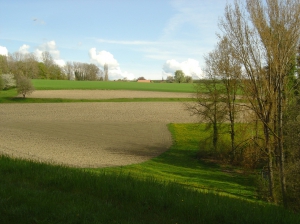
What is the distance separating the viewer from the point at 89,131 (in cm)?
4262

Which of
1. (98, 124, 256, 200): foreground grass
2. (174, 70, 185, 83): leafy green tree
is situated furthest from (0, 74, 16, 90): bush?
(174, 70, 185, 83): leafy green tree

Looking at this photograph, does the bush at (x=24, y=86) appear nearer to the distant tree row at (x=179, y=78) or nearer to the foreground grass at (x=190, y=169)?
the foreground grass at (x=190, y=169)

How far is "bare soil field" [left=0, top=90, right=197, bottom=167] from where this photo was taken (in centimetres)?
2816

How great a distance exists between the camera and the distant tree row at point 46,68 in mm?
111887

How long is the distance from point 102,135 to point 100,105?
900 inches

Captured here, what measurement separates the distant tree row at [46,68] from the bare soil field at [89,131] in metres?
55.6

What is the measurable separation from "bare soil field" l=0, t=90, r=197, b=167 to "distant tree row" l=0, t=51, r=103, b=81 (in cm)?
5562

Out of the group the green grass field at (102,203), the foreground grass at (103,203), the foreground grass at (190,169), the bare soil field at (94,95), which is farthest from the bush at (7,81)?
the foreground grass at (103,203)

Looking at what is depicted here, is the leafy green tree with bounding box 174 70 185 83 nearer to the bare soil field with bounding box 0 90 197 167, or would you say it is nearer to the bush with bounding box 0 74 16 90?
the bare soil field with bounding box 0 90 197 167

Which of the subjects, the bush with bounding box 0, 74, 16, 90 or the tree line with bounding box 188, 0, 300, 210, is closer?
the tree line with bounding box 188, 0, 300, 210

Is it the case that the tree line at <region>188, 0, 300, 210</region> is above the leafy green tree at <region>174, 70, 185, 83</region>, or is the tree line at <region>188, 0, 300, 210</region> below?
below

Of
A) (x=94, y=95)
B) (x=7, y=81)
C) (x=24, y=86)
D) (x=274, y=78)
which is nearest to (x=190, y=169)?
(x=274, y=78)

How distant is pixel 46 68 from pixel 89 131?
9657cm

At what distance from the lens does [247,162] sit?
22.0 meters
